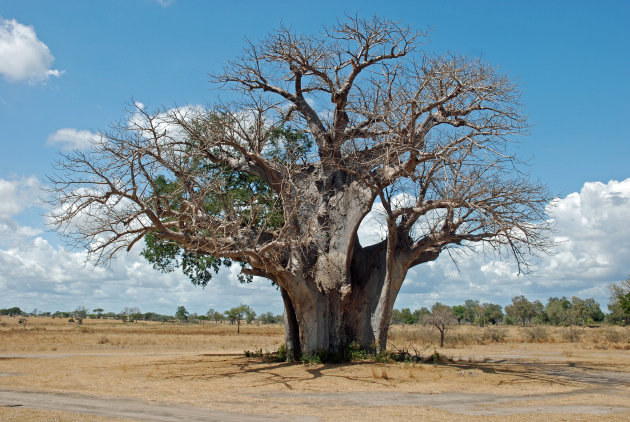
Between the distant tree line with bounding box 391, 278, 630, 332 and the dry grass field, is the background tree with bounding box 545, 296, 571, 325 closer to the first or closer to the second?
the distant tree line with bounding box 391, 278, 630, 332

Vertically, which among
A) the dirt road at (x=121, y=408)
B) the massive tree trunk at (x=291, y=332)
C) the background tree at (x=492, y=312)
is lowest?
the dirt road at (x=121, y=408)

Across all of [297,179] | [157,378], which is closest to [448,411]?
[157,378]

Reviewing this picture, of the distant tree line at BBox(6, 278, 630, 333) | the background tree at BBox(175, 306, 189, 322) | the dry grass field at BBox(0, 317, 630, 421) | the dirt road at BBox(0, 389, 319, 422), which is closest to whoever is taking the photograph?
the dirt road at BBox(0, 389, 319, 422)

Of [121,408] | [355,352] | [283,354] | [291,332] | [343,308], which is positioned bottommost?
[121,408]

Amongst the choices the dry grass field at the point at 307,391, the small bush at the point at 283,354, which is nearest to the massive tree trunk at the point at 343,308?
the small bush at the point at 283,354

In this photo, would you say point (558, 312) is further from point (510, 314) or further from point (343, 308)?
point (343, 308)

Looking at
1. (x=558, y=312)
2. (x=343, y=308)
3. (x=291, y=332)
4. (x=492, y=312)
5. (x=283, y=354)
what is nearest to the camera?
(x=343, y=308)

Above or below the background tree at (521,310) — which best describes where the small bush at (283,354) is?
below

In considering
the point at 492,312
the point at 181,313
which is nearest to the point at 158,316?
the point at 181,313

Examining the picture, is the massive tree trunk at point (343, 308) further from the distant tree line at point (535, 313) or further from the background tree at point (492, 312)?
the background tree at point (492, 312)

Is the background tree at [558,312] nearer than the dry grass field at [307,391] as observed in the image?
No

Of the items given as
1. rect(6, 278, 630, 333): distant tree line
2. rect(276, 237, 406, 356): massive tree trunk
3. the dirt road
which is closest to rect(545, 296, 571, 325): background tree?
rect(6, 278, 630, 333): distant tree line

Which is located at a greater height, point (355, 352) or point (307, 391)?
point (355, 352)

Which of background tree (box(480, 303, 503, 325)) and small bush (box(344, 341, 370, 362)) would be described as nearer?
small bush (box(344, 341, 370, 362))
